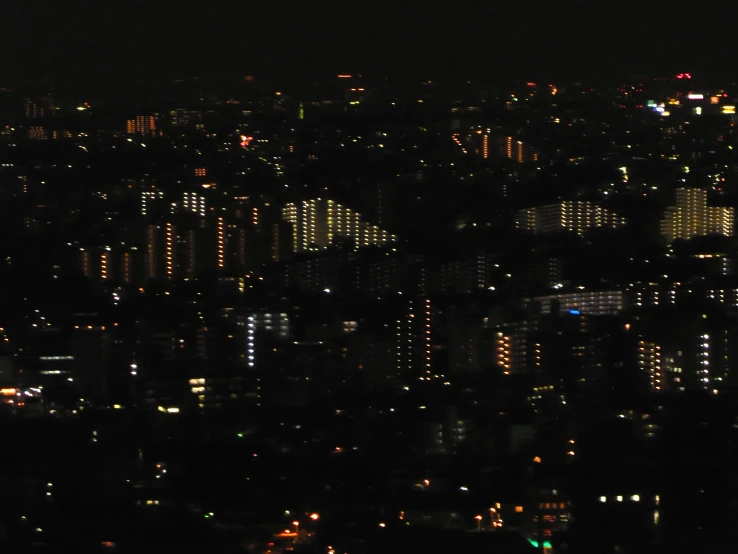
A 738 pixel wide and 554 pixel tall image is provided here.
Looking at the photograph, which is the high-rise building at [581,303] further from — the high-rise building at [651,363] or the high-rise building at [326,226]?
the high-rise building at [326,226]

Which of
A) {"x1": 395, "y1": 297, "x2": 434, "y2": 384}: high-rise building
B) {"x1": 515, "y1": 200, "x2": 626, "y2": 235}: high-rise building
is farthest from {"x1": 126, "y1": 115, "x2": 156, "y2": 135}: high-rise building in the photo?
{"x1": 515, "y1": 200, "x2": 626, "y2": 235}: high-rise building

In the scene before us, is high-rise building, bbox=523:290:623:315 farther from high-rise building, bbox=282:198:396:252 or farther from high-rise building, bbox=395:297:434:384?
high-rise building, bbox=282:198:396:252

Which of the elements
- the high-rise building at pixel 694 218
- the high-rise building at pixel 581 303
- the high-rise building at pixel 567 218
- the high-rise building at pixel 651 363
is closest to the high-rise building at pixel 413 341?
the high-rise building at pixel 581 303

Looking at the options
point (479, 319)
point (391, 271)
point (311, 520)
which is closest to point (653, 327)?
point (479, 319)

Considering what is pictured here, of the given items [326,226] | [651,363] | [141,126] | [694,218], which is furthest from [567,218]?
[141,126]

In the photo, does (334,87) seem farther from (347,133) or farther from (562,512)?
(562,512)

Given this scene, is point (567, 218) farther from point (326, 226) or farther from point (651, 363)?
point (651, 363)

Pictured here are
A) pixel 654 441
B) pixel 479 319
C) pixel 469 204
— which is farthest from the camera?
pixel 469 204
